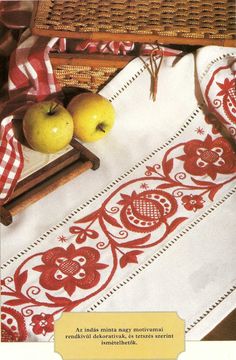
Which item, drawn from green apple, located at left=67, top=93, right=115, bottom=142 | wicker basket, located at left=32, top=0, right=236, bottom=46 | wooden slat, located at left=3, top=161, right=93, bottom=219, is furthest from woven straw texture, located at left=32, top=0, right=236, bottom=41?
wooden slat, located at left=3, top=161, right=93, bottom=219

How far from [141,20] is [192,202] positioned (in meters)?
0.32

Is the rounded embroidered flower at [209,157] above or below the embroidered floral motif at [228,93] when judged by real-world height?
below

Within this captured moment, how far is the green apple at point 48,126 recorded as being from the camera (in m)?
0.90

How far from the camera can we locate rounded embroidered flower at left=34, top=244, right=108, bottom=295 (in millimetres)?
812

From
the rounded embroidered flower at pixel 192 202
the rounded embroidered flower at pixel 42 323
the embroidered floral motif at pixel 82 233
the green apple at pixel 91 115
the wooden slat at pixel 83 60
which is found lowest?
the rounded embroidered flower at pixel 42 323

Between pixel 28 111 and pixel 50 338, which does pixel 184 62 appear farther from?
pixel 50 338

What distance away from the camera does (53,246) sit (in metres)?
0.85

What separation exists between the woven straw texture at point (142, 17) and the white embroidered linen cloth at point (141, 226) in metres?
0.05

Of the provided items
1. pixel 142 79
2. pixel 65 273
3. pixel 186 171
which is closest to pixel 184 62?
pixel 142 79

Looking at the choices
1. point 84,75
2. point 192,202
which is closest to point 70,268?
point 192,202

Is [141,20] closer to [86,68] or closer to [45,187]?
[86,68]

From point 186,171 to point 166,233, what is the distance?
0.41 feet

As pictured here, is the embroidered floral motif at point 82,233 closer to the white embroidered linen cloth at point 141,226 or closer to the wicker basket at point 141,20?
the white embroidered linen cloth at point 141,226

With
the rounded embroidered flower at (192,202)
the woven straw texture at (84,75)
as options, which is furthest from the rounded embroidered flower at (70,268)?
the woven straw texture at (84,75)
